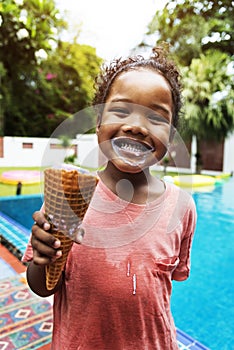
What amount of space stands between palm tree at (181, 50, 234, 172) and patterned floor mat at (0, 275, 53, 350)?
357 inches

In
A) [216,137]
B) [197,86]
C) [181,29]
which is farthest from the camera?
[181,29]

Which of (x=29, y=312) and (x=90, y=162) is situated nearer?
(x=90, y=162)

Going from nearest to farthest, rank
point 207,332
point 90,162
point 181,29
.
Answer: point 90,162 < point 207,332 < point 181,29

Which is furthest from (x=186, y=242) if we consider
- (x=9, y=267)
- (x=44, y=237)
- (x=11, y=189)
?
(x=11, y=189)

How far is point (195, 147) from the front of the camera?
39.0 feet

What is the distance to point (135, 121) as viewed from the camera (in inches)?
22.2

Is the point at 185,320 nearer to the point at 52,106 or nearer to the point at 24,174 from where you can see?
the point at 24,174

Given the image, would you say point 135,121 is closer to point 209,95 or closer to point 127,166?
point 127,166

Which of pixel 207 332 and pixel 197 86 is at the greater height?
pixel 197 86

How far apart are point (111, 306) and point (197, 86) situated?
10.6 meters

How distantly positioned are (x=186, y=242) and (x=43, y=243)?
1.36 ft

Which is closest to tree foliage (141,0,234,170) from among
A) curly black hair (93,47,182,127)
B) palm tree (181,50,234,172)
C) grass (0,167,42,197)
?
palm tree (181,50,234,172)

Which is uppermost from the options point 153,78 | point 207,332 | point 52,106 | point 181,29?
point 181,29

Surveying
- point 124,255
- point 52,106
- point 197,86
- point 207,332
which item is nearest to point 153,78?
point 124,255
